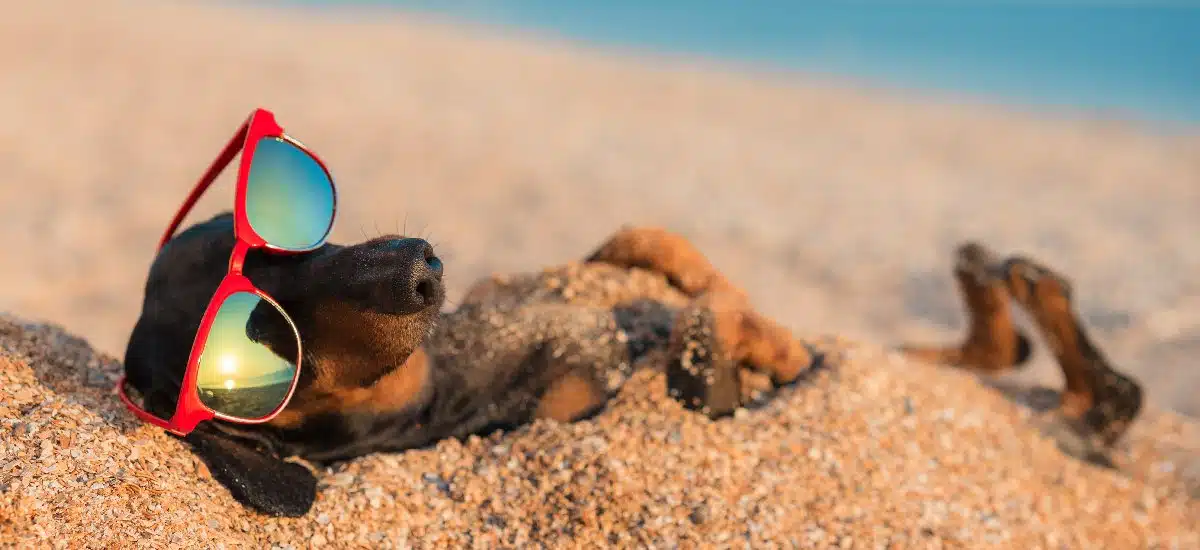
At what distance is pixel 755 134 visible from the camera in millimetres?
13336

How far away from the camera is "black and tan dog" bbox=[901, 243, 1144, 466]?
4020 millimetres

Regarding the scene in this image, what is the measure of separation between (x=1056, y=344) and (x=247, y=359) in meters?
3.46

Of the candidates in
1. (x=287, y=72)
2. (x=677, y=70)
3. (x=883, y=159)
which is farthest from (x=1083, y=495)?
(x=677, y=70)

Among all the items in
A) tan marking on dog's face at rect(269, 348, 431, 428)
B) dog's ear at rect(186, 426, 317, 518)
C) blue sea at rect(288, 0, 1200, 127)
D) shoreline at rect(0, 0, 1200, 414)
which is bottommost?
dog's ear at rect(186, 426, 317, 518)

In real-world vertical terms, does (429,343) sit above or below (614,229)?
below

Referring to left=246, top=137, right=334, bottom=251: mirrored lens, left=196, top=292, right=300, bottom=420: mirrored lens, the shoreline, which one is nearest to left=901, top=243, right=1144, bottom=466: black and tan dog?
the shoreline

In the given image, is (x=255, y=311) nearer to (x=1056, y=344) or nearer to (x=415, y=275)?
(x=415, y=275)

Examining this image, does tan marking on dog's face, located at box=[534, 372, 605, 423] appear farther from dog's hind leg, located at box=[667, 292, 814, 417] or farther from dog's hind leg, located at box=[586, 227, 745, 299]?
→ dog's hind leg, located at box=[586, 227, 745, 299]

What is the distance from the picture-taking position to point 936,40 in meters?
28.4

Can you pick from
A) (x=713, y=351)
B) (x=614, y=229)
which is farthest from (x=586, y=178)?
(x=713, y=351)

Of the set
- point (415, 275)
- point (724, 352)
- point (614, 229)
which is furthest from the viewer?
point (614, 229)

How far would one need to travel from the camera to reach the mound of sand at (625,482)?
217 centimetres

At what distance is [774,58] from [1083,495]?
826 inches

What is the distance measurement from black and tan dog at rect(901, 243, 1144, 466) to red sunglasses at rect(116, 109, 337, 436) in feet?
10.1
